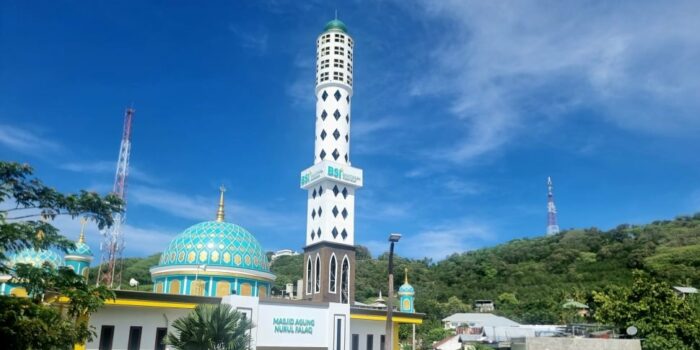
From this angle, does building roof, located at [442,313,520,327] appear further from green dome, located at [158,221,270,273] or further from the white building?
green dome, located at [158,221,270,273]

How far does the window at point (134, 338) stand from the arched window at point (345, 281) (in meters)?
11.3

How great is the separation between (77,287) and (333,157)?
1750 centimetres

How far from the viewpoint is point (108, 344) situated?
83.4ft

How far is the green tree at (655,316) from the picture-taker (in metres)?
33.2

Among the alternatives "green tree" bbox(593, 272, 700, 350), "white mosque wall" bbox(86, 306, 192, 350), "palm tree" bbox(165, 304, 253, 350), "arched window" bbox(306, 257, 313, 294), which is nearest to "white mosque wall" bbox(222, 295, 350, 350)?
"white mosque wall" bbox(86, 306, 192, 350)

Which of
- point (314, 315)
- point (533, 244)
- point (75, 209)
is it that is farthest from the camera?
point (533, 244)

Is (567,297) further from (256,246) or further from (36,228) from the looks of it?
(36,228)

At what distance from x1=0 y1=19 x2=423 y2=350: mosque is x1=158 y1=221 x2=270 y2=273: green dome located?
0.06 m

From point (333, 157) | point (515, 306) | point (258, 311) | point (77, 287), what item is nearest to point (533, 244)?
point (515, 306)

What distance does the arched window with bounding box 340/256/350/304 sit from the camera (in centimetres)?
3334

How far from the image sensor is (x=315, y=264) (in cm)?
3338

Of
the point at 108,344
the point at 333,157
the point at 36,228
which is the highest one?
the point at 333,157

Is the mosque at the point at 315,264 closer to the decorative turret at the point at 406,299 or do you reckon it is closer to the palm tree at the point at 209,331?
the decorative turret at the point at 406,299

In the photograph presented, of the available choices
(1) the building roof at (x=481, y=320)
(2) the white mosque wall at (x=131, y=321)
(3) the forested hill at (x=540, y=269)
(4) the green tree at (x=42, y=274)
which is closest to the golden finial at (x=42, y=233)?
(4) the green tree at (x=42, y=274)
